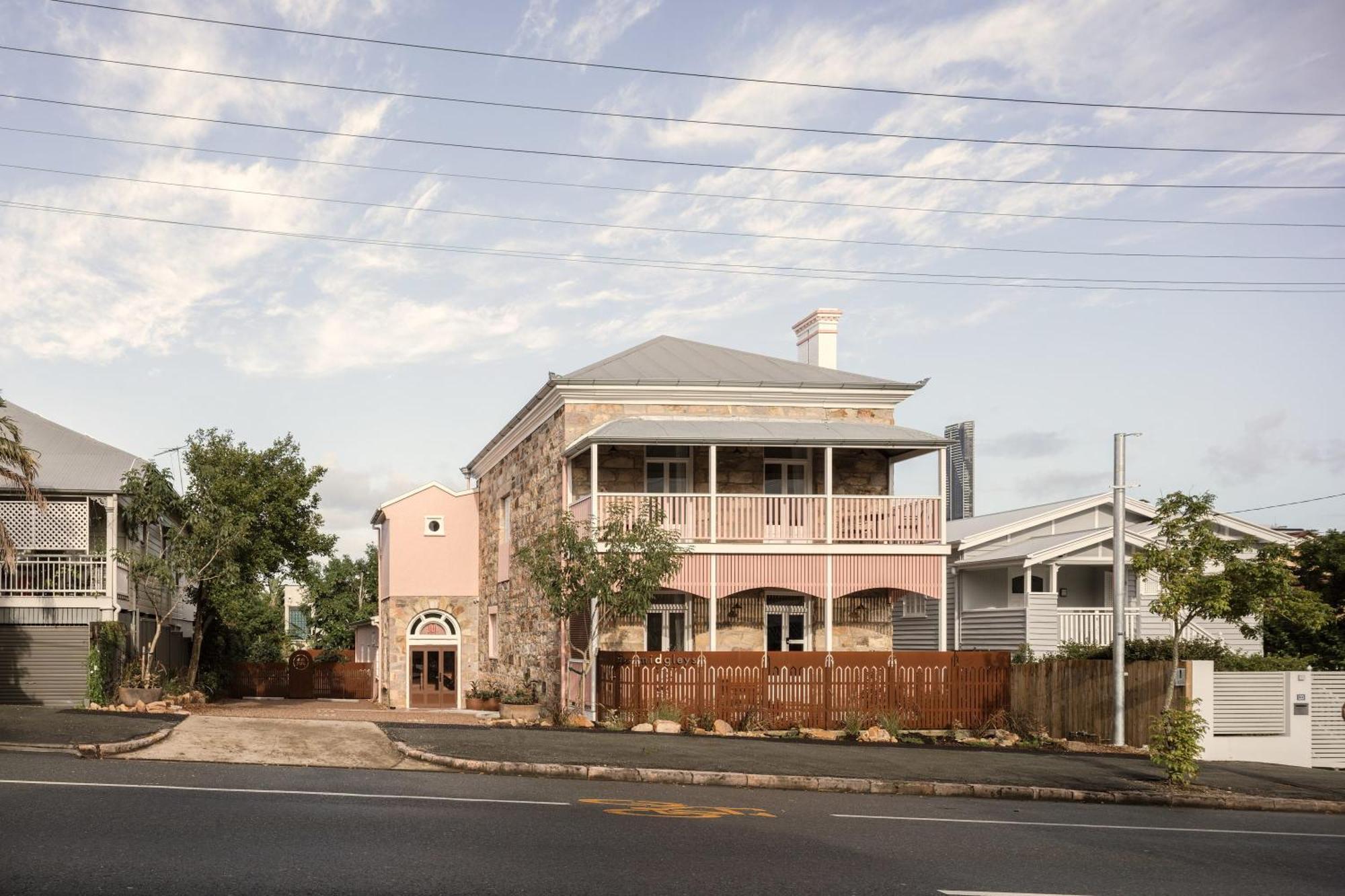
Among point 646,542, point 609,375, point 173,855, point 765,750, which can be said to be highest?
point 609,375

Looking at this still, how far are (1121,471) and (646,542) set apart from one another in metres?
8.34

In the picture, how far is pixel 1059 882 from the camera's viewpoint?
9039 millimetres

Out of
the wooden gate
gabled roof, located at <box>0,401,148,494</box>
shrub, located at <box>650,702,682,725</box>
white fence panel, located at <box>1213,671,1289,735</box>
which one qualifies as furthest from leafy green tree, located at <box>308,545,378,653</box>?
white fence panel, located at <box>1213,671,1289,735</box>

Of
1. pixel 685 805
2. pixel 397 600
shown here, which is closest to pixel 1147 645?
pixel 685 805

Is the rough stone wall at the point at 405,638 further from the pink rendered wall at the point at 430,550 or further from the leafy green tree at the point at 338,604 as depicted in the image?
the leafy green tree at the point at 338,604

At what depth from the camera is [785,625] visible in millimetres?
27812

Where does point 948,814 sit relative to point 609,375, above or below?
below

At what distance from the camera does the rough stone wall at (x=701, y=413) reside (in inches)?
1070

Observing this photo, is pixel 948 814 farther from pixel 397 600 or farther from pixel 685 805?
pixel 397 600

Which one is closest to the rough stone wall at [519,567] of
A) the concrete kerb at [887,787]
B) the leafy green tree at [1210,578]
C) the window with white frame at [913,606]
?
the window with white frame at [913,606]

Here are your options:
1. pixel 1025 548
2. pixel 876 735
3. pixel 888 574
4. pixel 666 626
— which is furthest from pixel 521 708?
pixel 1025 548

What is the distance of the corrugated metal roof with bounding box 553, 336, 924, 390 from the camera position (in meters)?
27.3

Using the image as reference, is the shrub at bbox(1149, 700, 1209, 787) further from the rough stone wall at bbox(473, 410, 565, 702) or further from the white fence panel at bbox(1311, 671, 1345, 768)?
the rough stone wall at bbox(473, 410, 565, 702)

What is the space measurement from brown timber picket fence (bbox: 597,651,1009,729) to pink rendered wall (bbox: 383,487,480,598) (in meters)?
14.8
